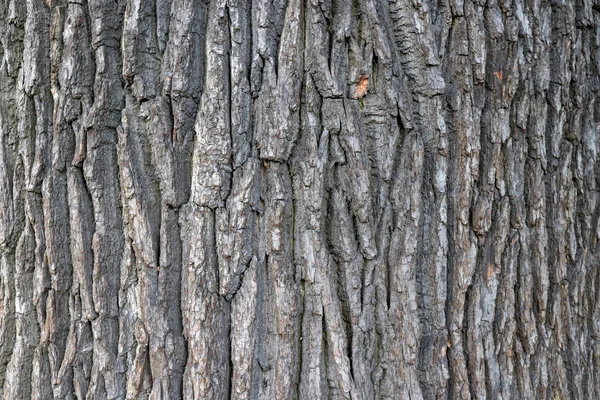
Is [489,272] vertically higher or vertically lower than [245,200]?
lower

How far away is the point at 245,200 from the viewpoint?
4.90 ft

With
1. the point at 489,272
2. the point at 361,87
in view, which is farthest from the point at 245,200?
the point at 489,272

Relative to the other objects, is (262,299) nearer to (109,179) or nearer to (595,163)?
(109,179)

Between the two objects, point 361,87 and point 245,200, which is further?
point 361,87

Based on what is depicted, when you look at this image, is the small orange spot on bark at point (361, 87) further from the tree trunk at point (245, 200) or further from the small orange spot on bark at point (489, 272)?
the small orange spot on bark at point (489, 272)

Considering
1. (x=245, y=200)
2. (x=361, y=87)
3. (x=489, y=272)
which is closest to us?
(x=245, y=200)

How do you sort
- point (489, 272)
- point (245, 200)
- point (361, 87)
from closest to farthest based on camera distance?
point (245, 200), point (361, 87), point (489, 272)

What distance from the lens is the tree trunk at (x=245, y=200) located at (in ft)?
4.95

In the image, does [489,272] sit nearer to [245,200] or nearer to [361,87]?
[361,87]

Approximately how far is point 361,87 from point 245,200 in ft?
1.72

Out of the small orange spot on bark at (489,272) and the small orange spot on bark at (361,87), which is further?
the small orange spot on bark at (489,272)

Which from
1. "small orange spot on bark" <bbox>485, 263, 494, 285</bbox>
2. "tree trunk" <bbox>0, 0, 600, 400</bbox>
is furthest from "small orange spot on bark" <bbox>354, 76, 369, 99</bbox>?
"small orange spot on bark" <bbox>485, 263, 494, 285</bbox>

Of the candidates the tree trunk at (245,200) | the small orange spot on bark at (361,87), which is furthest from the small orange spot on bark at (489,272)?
the small orange spot on bark at (361,87)

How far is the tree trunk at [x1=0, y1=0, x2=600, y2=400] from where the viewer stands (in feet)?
4.95
